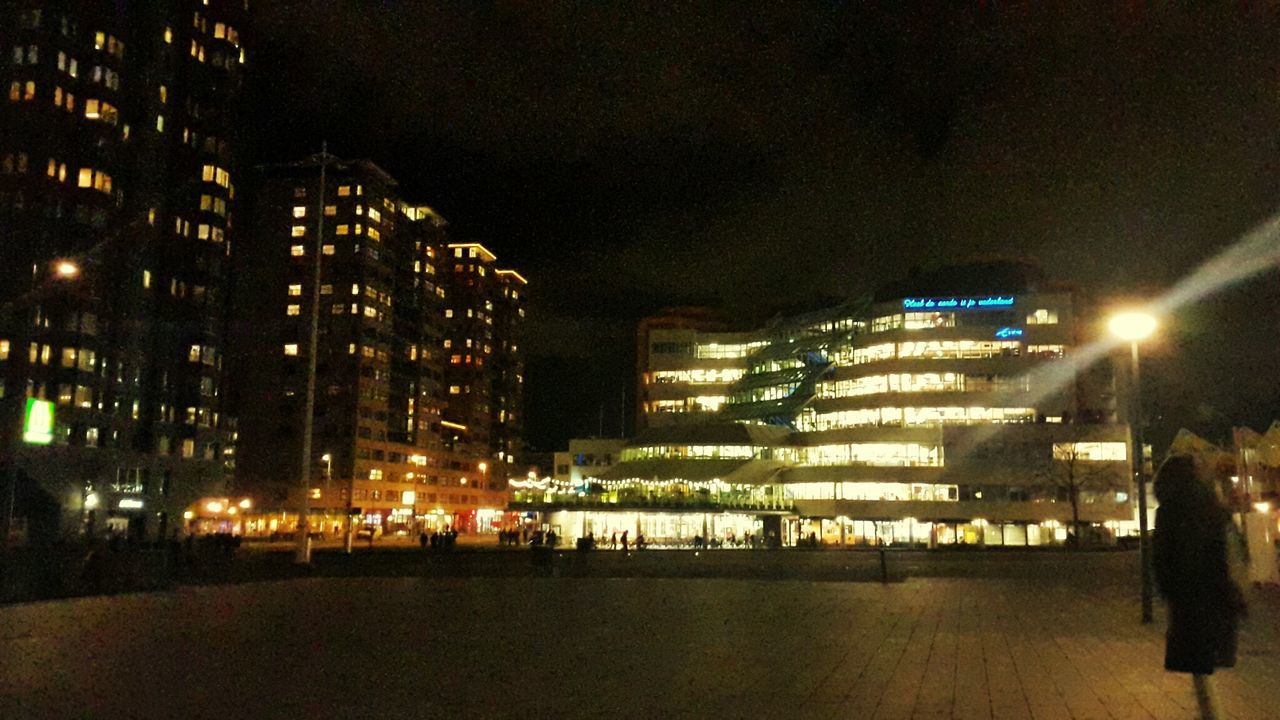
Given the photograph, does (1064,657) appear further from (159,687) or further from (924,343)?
(924,343)

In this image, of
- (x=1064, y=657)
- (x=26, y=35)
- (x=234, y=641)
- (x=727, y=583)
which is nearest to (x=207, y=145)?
(x=26, y=35)

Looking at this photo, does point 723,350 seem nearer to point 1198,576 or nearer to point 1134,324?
point 1134,324

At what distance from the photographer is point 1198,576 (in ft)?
23.7

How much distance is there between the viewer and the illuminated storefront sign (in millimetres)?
103125

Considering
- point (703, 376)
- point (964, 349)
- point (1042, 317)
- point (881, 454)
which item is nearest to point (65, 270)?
point (881, 454)

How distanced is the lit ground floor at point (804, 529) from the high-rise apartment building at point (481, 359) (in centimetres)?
7780

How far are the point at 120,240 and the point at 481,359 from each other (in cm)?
9381

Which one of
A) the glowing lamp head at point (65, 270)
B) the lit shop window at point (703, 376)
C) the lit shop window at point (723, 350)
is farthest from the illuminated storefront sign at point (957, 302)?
the glowing lamp head at point (65, 270)

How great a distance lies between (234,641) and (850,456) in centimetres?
9367

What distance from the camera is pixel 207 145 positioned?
311 feet

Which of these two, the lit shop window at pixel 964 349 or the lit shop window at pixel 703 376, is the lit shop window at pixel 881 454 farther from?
the lit shop window at pixel 703 376

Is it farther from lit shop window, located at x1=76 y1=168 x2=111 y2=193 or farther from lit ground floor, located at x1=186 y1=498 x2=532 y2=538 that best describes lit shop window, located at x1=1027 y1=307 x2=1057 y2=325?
lit shop window, located at x1=76 y1=168 x2=111 y2=193

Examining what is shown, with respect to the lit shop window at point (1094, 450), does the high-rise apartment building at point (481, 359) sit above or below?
above

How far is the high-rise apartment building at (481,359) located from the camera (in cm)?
17200
